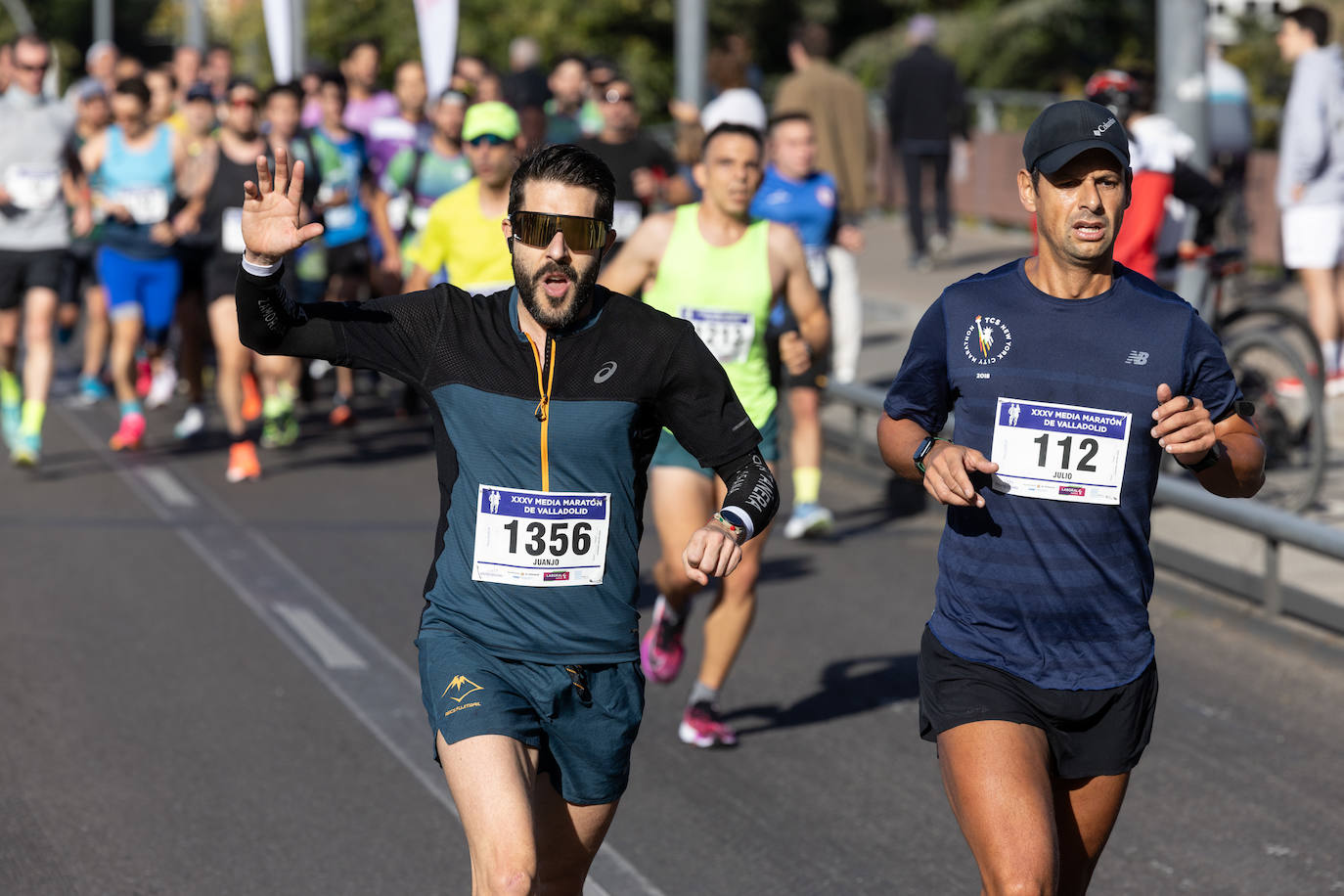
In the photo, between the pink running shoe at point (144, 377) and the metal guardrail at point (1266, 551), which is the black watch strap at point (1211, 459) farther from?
the pink running shoe at point (144, 377)

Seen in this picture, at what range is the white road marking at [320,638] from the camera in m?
7.42

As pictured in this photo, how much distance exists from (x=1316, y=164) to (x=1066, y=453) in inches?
316

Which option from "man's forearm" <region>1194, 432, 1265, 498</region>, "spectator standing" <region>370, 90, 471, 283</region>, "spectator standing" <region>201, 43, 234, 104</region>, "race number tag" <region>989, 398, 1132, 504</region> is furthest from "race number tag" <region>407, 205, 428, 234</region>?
"man's forearm" <region>1194, 432, 1265, 498</region>

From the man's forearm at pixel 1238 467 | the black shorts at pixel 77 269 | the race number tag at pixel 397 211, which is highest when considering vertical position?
the man's forearm at pixel 1238 467

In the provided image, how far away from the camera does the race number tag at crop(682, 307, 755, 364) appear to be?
Answer: 677cm

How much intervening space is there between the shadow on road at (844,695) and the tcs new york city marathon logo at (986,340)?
8.66 ft

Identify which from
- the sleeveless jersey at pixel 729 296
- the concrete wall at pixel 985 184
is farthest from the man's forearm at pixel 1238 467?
the concrete wall at pixel 985 184

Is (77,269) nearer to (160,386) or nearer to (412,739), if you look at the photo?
(160,386)

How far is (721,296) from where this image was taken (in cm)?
677

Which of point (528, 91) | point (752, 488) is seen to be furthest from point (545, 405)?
point (528, 91)

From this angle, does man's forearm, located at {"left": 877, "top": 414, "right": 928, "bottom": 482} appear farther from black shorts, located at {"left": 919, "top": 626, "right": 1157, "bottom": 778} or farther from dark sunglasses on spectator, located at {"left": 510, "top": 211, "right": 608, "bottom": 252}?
dark sunglasses on spectator, located at {"left": 510, "top": 211, "right": 608, "bottom": 252}

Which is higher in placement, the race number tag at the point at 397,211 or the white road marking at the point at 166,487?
the race number tag at the point at 397,211

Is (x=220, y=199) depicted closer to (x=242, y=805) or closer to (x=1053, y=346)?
(x=242, y=805)

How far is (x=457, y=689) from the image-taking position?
157 inches
